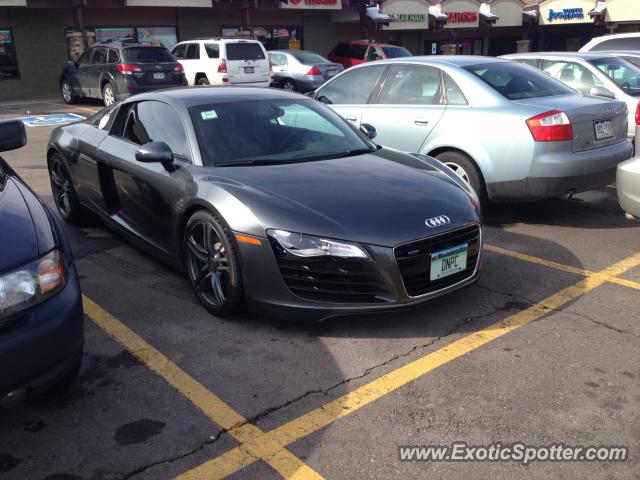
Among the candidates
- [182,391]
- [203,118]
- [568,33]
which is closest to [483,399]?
[182,391]

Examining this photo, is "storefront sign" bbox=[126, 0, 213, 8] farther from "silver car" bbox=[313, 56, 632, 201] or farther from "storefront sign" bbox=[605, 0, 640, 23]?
"storefront sign" bbox=[605, 0, 640, 23]

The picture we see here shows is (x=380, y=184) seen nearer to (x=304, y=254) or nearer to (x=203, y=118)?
(x=304, y=254)

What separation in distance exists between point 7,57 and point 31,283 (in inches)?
799

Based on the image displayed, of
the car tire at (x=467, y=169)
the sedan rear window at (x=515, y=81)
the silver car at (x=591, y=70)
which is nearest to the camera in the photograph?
the car tire at (x=467, y=169)

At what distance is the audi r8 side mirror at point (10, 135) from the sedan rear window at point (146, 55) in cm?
1268

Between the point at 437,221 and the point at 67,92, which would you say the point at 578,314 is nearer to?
the point at 437,221

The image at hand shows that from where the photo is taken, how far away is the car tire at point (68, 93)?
58.2 ft

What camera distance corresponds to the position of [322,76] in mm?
18938

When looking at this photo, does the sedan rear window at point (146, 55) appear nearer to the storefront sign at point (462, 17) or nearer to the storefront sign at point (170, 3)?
the storefront sign at point (170, 3)

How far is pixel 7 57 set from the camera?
2009 cm

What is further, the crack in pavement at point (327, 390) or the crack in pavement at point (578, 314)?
the crack in pavement at point (578, 314)

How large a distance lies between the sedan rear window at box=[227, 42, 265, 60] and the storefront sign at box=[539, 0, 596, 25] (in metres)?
19.1

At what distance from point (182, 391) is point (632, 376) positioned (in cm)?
236

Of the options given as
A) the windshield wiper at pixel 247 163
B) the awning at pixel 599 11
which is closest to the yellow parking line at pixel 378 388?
the windshield wiper at pixel 247 163
